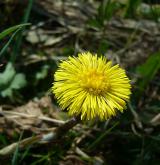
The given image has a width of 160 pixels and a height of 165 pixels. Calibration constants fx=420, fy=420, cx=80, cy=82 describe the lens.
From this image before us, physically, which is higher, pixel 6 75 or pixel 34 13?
pixel 34 13

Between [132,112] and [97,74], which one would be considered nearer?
[97,74]

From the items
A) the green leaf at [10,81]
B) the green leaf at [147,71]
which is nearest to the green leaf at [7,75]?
the green leaf at [10,81]

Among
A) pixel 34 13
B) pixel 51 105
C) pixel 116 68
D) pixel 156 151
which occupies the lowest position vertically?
pixel 156 151

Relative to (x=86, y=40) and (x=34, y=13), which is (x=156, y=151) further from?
(x=34, y=13)

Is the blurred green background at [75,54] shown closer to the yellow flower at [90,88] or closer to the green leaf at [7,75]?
the green leaf at [7,75]

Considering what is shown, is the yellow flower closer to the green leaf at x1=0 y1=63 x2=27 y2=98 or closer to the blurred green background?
the blurred green background

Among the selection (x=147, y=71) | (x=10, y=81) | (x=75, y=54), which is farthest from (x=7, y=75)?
(x=147, y=71)

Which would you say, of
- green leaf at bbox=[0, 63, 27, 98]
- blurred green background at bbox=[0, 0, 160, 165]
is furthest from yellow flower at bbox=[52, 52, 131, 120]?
green leaf at bbox=[0, 63, 27, 98]

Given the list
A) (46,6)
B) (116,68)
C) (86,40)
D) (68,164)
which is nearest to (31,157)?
(68,164)
